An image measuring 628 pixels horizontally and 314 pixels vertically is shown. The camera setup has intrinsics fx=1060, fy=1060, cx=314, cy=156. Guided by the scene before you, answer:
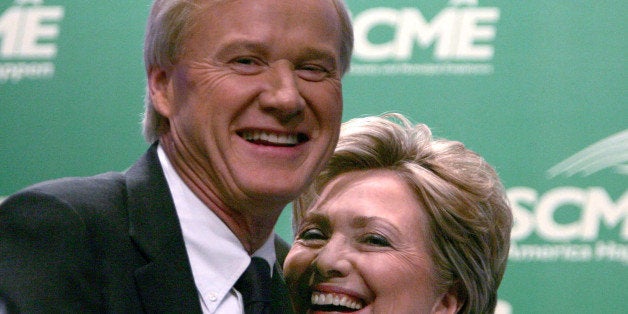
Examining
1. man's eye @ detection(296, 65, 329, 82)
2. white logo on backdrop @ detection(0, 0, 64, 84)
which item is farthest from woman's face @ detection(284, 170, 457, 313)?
white logo on backdrop @ detection(0, 0, 64, 84)

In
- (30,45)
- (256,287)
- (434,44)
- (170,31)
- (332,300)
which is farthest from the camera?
(30,45)

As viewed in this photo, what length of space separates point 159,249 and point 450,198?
98cm

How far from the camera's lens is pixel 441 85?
12.8 feet

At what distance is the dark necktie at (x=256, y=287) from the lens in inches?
73.9

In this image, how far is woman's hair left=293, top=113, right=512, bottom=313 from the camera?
8.36ft

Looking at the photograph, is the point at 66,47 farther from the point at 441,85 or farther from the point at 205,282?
the point at 205,282

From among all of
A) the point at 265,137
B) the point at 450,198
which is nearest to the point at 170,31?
the point at 265,137

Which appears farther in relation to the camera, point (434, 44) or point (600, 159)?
point (434, 44)

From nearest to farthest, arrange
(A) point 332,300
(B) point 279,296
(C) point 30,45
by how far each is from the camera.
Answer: (B) point 279,296 < (A) point 332,300 < (C) point 30,45

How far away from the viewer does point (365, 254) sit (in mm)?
2445

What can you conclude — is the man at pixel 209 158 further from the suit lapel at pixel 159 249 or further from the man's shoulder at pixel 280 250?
the man's shoulder at pixel 280 250

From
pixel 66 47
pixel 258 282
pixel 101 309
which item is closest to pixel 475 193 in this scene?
pixel 258 282

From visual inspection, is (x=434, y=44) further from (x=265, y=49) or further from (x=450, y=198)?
(x=265, y=49)

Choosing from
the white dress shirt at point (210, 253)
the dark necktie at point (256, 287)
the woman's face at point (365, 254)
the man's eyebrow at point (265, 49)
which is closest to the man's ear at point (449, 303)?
the woman's face at point (365, 254)
